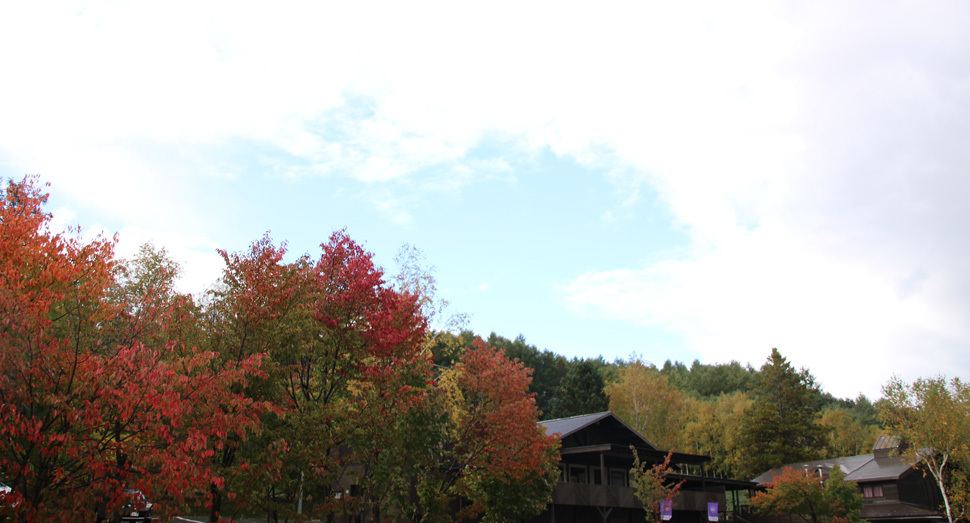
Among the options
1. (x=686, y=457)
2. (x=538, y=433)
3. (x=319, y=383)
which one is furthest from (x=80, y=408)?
(x=686, y=457)

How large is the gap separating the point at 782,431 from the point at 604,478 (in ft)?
139

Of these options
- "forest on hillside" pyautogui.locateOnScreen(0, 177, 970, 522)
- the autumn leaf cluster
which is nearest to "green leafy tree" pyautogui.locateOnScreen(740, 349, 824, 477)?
"forest on hillside" pyautogui.locateOnScreen(0, 177, 970, 522)

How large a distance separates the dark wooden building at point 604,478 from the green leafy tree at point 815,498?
11.0 ft

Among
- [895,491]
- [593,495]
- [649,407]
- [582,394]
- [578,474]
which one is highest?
[582,394]

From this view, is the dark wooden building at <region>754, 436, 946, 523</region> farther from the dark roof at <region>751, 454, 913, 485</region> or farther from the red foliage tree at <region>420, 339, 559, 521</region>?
the red foliage tree at <region>420, 339, 559, 521</region>

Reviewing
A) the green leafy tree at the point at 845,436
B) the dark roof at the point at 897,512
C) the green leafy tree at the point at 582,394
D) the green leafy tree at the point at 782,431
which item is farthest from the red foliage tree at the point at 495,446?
the green leafy tree at the point at 845,436

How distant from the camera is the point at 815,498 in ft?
127

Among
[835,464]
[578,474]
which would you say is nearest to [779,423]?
[835,464]

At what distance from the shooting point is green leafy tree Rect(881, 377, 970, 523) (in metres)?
45.3

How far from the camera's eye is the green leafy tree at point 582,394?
7250cm

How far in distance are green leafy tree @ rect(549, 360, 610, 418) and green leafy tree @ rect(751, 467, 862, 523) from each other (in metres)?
32.0

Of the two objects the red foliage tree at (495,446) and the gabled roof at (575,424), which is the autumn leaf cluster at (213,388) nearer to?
the red foliage tree at (495,446)

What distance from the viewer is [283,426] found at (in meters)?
13.8

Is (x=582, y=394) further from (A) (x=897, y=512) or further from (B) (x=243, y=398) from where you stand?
(B) (x=243, y=398)
